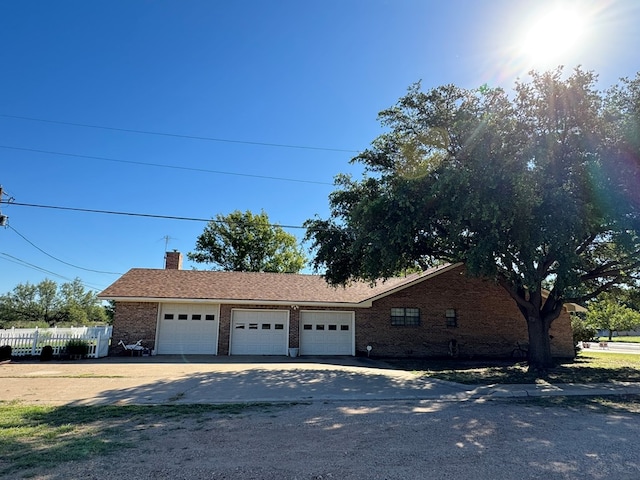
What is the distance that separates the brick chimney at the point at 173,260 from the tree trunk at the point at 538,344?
19.7 m

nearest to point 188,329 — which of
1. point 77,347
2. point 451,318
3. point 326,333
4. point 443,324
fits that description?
point 77,347

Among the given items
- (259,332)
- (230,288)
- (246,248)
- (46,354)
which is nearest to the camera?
(46,354)

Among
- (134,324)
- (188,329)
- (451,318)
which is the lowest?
(188,329)

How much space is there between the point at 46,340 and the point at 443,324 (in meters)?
18.5

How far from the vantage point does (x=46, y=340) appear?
54.9ft

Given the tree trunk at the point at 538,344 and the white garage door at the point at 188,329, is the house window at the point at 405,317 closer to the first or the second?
the tree trunk at the point at 538,344

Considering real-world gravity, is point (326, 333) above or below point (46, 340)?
above

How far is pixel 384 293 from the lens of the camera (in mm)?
20359

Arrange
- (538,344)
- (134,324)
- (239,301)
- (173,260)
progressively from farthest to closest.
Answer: (173,260), (239,301), (134,324), (538,344)

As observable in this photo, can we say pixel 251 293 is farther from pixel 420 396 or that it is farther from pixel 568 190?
pixel 568 190

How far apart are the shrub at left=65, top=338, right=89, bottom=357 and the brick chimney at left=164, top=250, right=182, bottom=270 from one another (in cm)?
818

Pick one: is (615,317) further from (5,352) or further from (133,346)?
(5,352)

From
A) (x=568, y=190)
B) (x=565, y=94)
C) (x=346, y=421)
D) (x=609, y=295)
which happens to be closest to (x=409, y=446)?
(x=346, y=421)

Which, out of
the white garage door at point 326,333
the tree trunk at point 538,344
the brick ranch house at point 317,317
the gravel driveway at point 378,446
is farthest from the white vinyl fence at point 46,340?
the tree trunk at point 538,344
